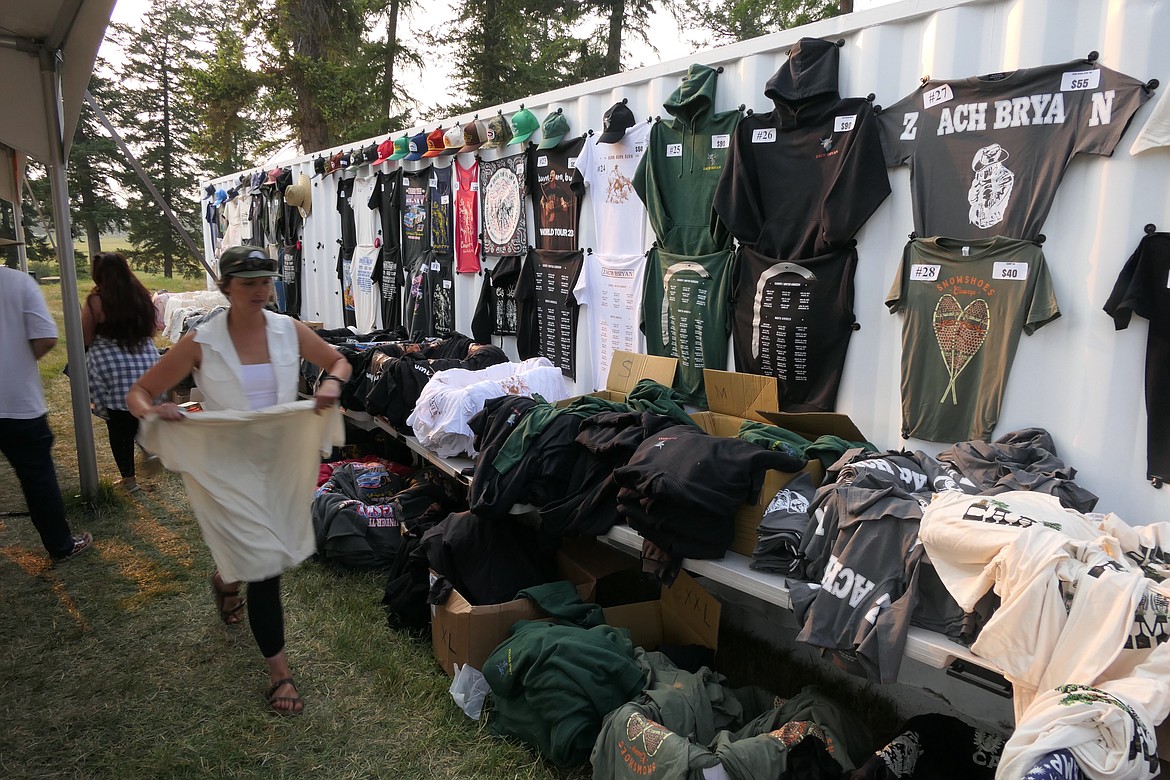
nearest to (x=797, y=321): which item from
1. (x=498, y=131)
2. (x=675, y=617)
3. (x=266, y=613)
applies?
(x=675, y=617)

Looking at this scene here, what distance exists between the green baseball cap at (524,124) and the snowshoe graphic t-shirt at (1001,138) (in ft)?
8.74

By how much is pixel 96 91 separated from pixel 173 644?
94.7ft

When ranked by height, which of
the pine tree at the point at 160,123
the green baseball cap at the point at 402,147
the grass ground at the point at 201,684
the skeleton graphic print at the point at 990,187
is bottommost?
the grass ground at the point at 201,684

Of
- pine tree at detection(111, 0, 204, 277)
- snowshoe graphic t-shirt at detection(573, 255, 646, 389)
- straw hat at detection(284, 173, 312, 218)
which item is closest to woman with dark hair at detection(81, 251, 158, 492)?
snowshoe graphic t-shirt at detection(573, 255, 646, 389)

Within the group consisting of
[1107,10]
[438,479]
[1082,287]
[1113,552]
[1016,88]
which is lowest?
[438,479]

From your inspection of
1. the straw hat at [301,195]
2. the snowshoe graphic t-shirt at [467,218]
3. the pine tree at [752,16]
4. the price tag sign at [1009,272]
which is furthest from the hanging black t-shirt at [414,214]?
the pine tree at [752,16]

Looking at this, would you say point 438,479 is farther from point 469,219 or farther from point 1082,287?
point 1082,287

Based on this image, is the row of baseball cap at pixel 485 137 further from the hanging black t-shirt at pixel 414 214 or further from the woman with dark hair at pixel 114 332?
the woman with dark hair at pixel 114 332

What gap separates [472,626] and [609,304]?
7.50 ft

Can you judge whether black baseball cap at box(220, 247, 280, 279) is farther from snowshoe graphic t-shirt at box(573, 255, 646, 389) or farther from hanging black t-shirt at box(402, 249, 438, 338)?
hanging black t-shirt at box(402, 249, 438, 338)

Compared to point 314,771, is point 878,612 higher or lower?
higher

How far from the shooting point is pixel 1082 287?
2588 millimetres

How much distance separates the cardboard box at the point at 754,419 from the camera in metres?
2.68

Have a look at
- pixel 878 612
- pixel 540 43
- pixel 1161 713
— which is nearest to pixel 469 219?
pixel 878 612
